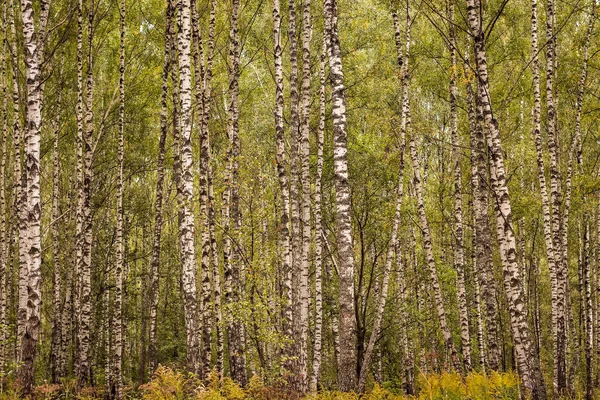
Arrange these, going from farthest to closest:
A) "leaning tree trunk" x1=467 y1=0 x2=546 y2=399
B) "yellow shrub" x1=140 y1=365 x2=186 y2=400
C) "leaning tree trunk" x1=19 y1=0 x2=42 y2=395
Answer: "leaning tree trunk" x1=19 y1=0 x2=42 y2=395 < "yellow shrub" x1=140 y1=365 x2=186 y2=400 < "leaning tree trunk" x1=467 y1=0 x2=546 y2=399

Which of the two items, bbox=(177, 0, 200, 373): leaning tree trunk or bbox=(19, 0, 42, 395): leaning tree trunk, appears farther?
bbox=(177, 0, 200, 373): leaning tree trunk

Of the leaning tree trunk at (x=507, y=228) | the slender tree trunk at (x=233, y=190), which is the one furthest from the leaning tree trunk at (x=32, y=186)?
the leaning tree trunk at (x=507, y=228)

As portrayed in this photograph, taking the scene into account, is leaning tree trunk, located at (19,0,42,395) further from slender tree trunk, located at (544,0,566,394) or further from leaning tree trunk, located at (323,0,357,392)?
slender tree trunk, located at (544,0,566,394)

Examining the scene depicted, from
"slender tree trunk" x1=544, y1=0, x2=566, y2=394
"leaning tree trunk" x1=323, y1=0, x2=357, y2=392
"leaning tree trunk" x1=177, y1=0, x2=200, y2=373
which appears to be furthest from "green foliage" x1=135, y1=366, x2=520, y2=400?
"slender tree trunk" x1=544, y1=0, x2=566, y2=394

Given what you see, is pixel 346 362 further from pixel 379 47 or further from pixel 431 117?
pixel 431 117

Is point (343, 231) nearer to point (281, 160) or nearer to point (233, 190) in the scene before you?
point (281, 160)

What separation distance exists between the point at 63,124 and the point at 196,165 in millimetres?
6428

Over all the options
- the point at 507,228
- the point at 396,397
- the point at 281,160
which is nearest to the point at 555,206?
the point at 507,228

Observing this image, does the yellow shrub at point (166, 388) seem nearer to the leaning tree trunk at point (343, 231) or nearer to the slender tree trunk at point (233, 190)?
the slender tree trunk at point (233, 190)

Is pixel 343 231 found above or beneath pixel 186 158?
beneath

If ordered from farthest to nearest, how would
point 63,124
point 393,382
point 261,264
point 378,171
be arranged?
point 393,382
point 63,124
point 378,171
point 261,264

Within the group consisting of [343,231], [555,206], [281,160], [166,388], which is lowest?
[166,388]

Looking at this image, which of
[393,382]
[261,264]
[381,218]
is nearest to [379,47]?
[381,218]

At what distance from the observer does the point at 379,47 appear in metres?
17.8
